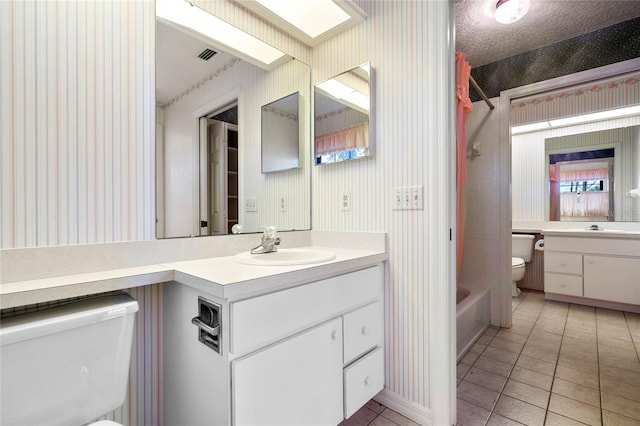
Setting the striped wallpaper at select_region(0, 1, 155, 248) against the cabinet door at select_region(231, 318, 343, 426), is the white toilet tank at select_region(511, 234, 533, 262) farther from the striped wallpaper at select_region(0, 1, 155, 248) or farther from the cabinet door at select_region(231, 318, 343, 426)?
the striped wallpaper at select_region(0, 1, 155, 248)

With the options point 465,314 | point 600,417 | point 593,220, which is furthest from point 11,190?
point 593,220

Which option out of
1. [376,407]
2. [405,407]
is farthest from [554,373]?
[376,407]

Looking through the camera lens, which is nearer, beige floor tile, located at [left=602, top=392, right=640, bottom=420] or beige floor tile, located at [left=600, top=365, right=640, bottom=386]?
beige floor tile, located at [left=602, top=392, right=640, bottom=420]


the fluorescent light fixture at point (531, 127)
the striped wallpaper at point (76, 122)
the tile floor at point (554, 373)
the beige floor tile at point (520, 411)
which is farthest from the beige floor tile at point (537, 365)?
the fluorescent light fixture at point (531, 127)

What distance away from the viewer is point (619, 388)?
171 centimetres

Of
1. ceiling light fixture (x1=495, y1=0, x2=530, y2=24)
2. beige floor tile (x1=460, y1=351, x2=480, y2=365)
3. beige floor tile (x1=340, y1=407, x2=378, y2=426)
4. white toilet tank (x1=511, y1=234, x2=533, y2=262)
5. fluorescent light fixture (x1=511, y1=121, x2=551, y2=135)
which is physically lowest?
beige floor tile (x1=460, y1=351, x2=480, y2=365)

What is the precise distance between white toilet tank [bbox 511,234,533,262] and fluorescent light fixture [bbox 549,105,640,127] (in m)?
1.38

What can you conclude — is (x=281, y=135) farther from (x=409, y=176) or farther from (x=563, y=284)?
(x=563, y=284)

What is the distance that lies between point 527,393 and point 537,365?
41 cm

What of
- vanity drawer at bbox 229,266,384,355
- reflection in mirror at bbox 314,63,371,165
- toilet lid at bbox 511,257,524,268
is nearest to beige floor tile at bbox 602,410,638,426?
vanity drawer at bbox 229,266,384,355

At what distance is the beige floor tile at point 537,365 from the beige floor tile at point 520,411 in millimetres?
445

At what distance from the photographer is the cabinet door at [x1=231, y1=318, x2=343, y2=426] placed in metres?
0.95

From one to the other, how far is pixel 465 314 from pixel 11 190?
8.13 ft

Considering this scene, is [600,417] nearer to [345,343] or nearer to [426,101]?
[345,343]
